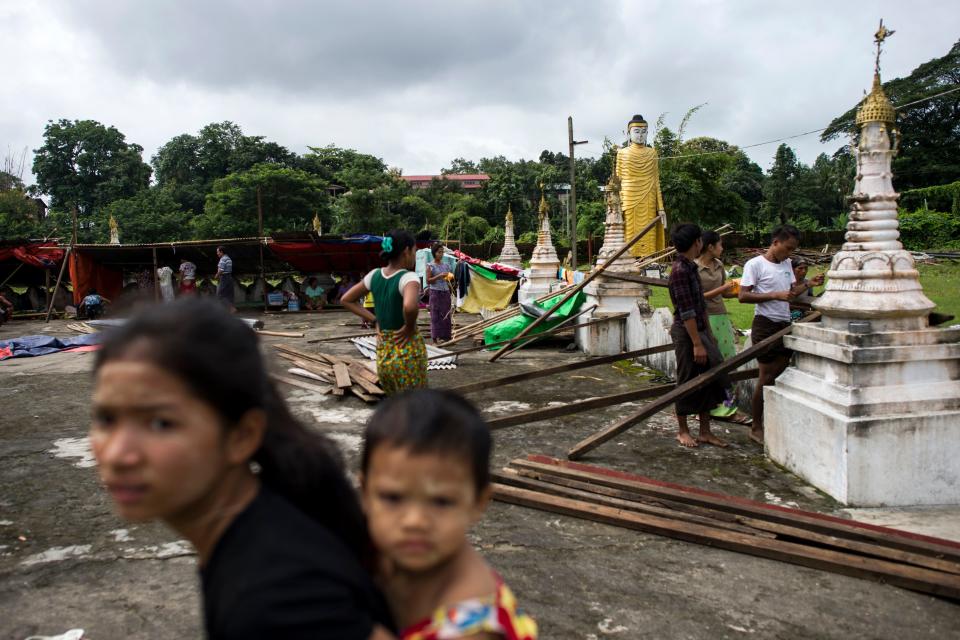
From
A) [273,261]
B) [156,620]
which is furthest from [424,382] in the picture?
[273,261]

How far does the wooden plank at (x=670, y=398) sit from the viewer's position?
4930 millimetres

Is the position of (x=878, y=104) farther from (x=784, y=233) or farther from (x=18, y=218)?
(x=18, y=218)

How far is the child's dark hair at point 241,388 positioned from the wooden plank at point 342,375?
638 cm

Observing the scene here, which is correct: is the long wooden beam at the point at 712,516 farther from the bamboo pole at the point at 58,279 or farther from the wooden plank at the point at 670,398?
the bamboo pole at the point at 58,279

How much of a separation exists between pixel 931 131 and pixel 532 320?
36591 millimetres

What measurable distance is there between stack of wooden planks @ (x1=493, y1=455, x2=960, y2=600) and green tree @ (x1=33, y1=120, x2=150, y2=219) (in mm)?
50159

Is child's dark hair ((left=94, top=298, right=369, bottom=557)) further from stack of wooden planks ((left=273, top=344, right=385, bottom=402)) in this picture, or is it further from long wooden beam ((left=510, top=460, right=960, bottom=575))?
stack of wooden planks ((left=273, top=344, right=385, bottom=402))

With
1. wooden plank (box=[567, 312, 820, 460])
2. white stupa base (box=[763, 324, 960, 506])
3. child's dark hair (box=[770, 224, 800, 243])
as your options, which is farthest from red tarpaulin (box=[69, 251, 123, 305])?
white stupa base (box=[763, 324, 960, 506])

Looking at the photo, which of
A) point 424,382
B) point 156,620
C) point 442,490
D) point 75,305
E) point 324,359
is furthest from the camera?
point 75,305

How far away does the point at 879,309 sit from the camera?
433 cm

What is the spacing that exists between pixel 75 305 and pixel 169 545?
52.5 ft

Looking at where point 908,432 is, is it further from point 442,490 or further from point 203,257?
point 203,257

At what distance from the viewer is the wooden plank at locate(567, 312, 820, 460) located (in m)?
4.93

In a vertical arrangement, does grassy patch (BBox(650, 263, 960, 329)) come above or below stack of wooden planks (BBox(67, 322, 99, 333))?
below
